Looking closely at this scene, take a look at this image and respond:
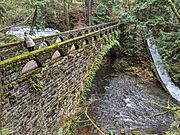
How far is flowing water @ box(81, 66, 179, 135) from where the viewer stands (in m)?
11.6

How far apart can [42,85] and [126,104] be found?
804 cm

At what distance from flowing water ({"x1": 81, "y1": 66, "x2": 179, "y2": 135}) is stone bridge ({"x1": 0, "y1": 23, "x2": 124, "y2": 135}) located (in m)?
1.87

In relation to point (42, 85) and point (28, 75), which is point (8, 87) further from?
point (42, 85)

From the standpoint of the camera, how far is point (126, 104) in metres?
14.1

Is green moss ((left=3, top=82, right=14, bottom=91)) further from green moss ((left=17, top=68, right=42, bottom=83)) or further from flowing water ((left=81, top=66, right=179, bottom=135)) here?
flowing water ((left=81, top=66, right=179, bottom=135))

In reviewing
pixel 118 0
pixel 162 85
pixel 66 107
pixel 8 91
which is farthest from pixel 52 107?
pixel 118 0

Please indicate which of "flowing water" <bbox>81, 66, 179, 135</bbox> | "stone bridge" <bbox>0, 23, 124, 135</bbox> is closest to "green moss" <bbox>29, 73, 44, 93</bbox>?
"stone bridge" <bbox>0, 23, 124, 135</bbox>

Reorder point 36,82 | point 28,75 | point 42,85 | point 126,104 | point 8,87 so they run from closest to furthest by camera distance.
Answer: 1. point 8,87
2. point 28,75
3. point 36,82
4. point 42,85
5. point 126,104

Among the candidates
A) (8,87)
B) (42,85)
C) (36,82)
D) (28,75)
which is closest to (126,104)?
(42,85)

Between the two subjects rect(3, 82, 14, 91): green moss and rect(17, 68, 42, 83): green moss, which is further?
rect(17, 68, 42, 83): green moss

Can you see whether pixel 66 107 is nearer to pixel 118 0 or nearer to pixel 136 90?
pixel 136 90

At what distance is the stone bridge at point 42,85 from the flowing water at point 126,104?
1873 millimetres

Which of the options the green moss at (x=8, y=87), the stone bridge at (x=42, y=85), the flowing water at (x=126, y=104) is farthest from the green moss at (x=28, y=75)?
the flowing water at (x=126, y=104)

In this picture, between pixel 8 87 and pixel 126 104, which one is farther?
pixel 126 104
